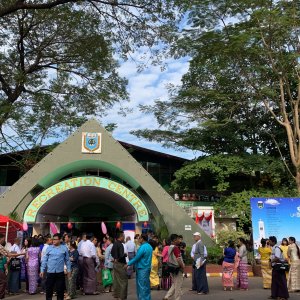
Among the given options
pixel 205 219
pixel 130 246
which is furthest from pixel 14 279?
pixel 205 219

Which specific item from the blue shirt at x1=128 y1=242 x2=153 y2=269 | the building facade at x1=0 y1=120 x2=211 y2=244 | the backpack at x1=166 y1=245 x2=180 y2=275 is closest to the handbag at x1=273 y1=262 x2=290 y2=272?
the backpack at x1=166 y1=245 x2=180 y2=275

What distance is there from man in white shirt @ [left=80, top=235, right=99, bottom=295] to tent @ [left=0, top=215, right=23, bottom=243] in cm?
248

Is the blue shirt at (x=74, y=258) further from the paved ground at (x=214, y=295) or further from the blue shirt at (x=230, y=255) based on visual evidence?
Result: the blue shirt at (x=230, y=255)

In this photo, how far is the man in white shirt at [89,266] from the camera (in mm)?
10570

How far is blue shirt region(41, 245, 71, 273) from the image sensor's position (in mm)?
7949

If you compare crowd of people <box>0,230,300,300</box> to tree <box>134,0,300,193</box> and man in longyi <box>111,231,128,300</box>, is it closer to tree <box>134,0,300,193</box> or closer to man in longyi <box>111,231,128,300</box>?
man in longyi <box>111,231,128,300</box>

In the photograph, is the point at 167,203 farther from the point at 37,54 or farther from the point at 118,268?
the point at 37,54

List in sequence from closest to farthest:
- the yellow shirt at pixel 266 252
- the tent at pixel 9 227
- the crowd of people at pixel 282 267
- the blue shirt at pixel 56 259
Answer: the blue shirt at pixel 56 259 < the crowd of people at pixel 282 267 < the tent at pixel 9 227 < the yellow shirt at pixel 266 252

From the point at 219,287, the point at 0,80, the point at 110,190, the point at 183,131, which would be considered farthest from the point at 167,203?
the point at 0,80

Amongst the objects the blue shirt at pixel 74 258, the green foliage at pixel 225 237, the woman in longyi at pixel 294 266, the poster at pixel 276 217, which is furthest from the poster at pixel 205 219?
the blue shirt at pixel 74 258

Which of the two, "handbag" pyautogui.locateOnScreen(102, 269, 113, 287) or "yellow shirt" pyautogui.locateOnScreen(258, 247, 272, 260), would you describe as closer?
"handbag" pyautogui.locateOnScreen(102, 269, 113, 287)

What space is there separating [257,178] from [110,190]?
10.5m

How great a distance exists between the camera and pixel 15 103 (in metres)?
19.7

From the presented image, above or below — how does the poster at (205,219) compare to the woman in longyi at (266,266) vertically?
above
